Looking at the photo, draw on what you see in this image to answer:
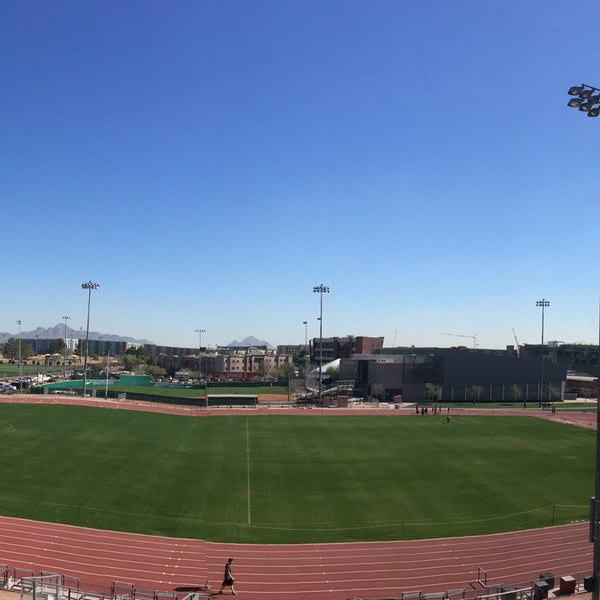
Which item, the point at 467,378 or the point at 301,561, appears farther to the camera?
the point at 467,378

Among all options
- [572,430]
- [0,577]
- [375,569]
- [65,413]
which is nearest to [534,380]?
[572,430]

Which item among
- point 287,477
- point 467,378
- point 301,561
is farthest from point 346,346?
point 301,561

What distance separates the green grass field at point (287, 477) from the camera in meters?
30.9

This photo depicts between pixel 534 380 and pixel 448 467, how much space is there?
207 feet

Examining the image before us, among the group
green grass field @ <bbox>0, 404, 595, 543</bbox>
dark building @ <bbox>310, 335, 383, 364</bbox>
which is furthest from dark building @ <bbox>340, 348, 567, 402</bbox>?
dark building @ <bbox>310, 335, 383, 364</bbox>

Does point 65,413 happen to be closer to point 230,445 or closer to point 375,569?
point 230,445

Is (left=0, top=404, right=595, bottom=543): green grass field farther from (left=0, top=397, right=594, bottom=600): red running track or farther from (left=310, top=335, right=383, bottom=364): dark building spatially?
(left=310, top=335, right=383, bottom=364): dark building

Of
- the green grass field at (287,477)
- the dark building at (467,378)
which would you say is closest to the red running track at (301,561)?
the green grass field at (287,477)

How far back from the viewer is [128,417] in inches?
2452

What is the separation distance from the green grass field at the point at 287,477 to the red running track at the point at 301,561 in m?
1.46

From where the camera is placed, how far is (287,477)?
1578 inches

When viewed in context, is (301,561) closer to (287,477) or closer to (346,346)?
(287,477)

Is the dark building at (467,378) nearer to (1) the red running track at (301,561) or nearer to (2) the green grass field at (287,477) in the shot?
(2) the green grass field at (287,477)

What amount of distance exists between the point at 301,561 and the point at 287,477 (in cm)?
1446
